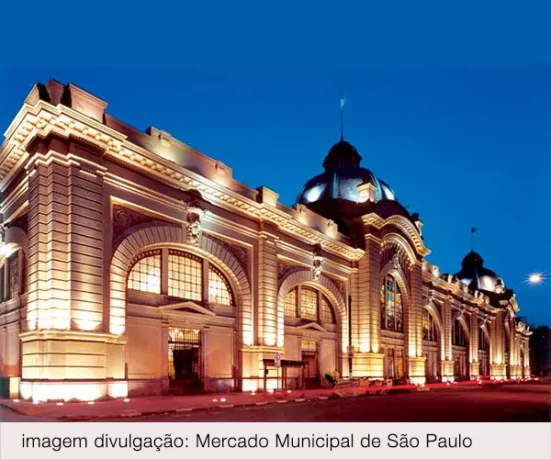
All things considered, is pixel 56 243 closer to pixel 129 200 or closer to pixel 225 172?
pixel 129 200

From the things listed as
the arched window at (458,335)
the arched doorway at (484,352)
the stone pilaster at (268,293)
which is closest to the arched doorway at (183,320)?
the stone pilaster at (268,293)

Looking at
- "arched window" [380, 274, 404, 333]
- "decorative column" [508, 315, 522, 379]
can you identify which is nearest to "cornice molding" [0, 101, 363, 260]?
Answer: "arched window" [380, 274, 404, 333]

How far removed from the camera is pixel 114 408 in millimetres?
18859

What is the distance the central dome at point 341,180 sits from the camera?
2162 inches

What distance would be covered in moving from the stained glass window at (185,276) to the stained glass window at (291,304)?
28.6ft

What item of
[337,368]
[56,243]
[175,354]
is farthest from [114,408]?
[337,368]

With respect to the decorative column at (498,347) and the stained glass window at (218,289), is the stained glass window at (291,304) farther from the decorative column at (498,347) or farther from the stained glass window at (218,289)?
the decorative column at (498,347)

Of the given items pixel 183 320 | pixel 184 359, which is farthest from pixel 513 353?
pixel 183 320

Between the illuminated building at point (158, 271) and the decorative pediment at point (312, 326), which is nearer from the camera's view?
the illuminated building at point (158, 271)

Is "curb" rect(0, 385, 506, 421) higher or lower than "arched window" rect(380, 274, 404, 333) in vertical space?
lower

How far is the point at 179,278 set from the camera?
93.0ft

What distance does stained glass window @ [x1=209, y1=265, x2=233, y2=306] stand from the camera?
3050cm

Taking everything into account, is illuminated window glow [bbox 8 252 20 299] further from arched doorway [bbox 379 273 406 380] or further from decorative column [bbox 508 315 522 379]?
decorative column [bbox 508 315 522 379]
